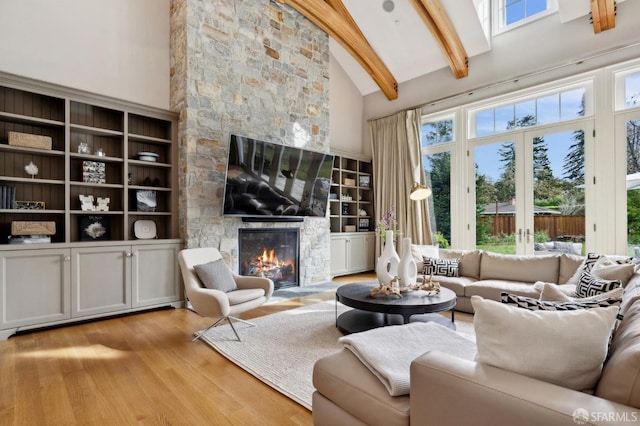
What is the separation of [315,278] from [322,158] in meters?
2.04

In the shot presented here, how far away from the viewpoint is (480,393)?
3.55ft

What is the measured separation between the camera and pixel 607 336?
3.73 ft

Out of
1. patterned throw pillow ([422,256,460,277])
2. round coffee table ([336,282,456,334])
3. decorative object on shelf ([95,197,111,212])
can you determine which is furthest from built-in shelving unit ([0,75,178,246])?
patterned throw pillow ([422,256,460,277])

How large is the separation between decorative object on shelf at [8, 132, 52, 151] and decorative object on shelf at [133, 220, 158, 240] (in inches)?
49.2

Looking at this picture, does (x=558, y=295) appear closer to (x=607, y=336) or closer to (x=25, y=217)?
(x=607, y=336)

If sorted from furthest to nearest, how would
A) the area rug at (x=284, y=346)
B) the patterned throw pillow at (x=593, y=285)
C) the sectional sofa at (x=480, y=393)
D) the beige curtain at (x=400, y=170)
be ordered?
the beige curtain at (x=400, y=170), the patterned throw pillow at (x=593, y=285), the area rug at (x=284, y=346), the sectional sofa at (x=480, y=393)

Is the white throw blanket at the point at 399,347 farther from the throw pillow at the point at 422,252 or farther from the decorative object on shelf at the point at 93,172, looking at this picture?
the decorative object on shelf at the point at 93,172

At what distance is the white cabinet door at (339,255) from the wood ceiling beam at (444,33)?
3.51 metres

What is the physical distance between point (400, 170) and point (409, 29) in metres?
2.42

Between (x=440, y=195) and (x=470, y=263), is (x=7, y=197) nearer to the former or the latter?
(x=470, y=263)

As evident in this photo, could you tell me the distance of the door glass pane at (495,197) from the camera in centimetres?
543

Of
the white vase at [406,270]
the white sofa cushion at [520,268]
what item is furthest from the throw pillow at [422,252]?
the white vase at [406,270]

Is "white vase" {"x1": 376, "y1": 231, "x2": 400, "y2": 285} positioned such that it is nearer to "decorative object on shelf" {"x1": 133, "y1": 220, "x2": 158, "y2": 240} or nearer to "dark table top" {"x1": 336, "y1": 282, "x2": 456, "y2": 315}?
"dark table top" {"x1": 336, "y1": 282, "x2": 456, "y2": 315}

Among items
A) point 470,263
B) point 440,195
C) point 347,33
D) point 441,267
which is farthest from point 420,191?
point 347,33
